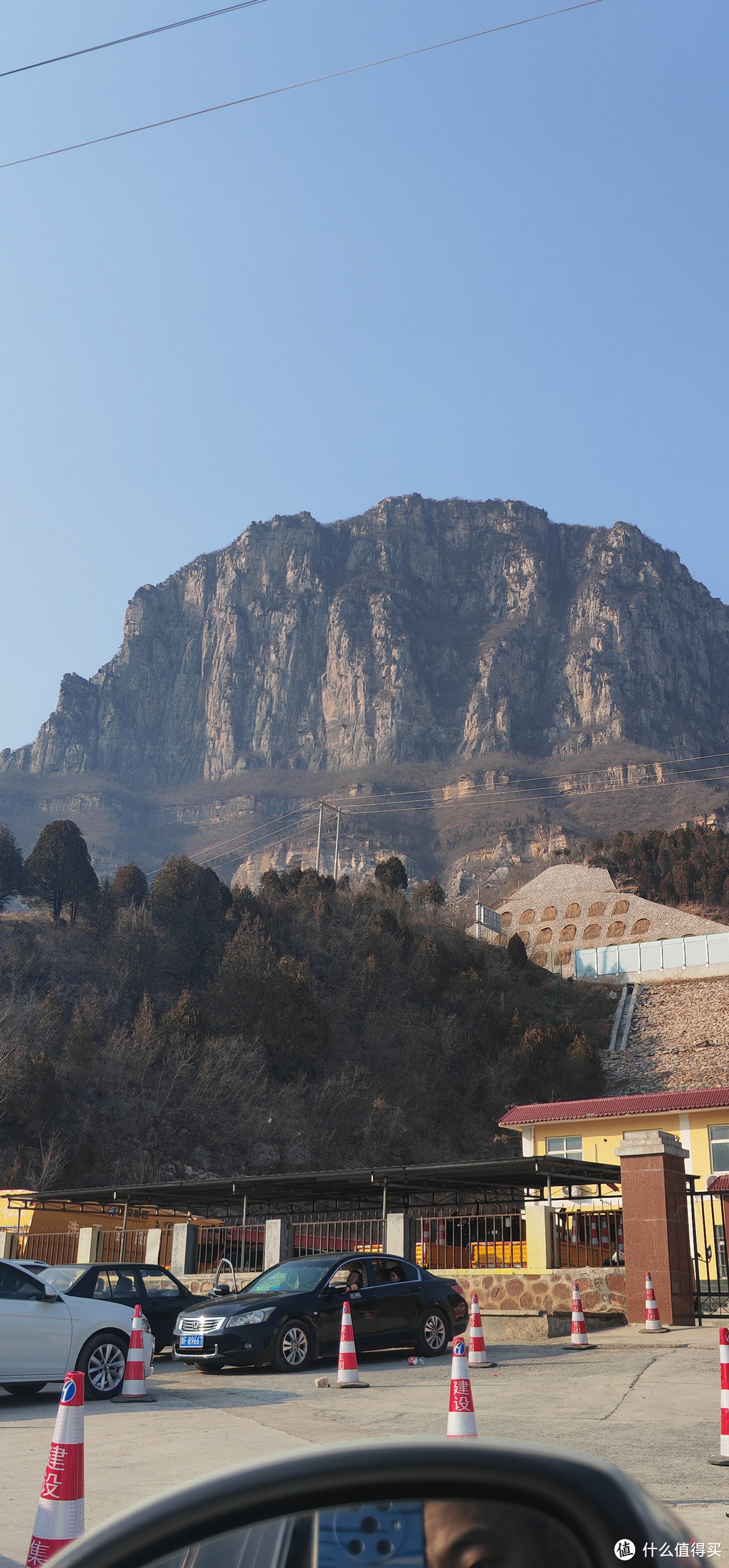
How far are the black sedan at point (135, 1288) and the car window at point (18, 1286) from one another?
169cm

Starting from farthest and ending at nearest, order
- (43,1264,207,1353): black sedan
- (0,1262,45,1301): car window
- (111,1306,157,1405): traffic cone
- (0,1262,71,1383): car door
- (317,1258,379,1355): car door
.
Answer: (317,1258,379,1355): car door < (43,1264,207,1353): black sedan < (111,1306,157,1405): traffic cone < (0,1262,45,1301): car window < (0,1262,71,1383): car door

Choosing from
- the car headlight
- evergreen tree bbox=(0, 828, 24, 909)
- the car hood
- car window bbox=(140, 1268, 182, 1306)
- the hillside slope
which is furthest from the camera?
evergreen tree bbox=(0, 828, 24, 909)

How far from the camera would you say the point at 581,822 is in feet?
566

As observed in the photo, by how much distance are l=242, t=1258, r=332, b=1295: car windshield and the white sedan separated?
2.36 meters

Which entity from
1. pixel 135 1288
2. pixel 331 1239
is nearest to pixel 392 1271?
pixel 135 1288

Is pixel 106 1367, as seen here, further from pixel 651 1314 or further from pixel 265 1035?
pixel 265 1035

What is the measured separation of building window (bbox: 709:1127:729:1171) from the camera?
3177 cm

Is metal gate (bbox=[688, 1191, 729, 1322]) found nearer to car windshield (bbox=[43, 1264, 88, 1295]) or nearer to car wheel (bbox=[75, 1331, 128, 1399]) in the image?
car wheel (bbox=[75, 1331, 128, 1399])

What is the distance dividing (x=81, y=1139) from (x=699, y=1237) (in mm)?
26818

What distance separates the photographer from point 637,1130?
31531mm

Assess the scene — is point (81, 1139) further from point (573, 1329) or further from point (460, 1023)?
point (573, 1329)

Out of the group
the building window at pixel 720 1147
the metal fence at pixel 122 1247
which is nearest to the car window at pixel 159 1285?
the metal fence at pixel 122 1247

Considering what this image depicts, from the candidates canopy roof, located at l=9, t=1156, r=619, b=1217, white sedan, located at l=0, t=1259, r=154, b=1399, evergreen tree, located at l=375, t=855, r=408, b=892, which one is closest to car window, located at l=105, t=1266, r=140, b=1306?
white sedan, located at l=0, t=1259, r=154, b=1399

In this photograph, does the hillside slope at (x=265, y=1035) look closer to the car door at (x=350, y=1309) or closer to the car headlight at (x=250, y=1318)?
the car door at (x=350, y=1309)
